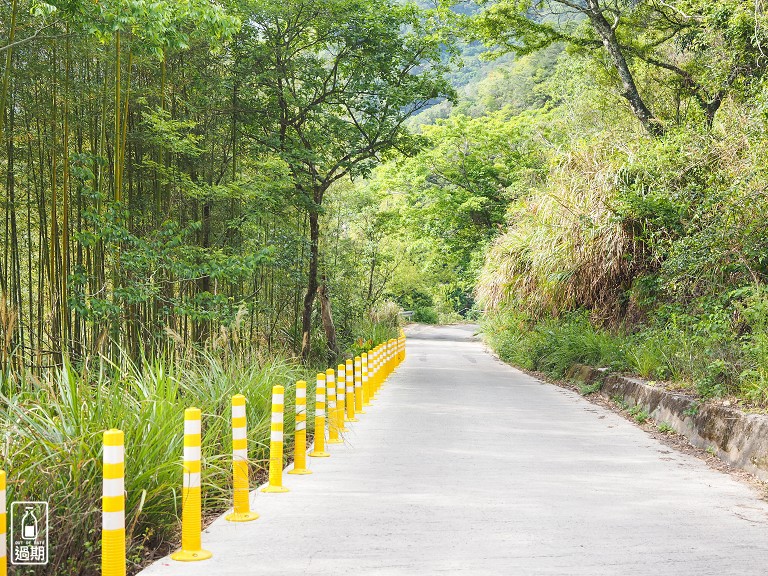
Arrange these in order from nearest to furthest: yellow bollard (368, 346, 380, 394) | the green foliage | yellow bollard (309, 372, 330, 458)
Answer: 1. yellow bollard (309, 372, 330, 458)
2. yellow bollard (368, 346, 380, 394)
3. the green foliage

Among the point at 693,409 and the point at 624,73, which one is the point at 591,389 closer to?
the point at 693,409

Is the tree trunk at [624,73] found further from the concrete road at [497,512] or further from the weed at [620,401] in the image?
the concrete road at [497,512]

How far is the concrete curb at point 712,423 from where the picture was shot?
7996 millimetres

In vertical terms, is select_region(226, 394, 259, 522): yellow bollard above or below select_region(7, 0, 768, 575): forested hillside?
below

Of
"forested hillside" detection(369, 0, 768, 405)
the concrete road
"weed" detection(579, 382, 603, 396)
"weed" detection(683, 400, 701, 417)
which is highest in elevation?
"forested hillside" detection(369, 0, 768, 405)

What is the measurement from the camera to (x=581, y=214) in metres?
17.2

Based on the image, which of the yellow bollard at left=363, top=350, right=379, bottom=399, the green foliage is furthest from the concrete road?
the green foliage

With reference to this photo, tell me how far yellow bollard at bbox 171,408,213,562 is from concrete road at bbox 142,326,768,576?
0.14 m

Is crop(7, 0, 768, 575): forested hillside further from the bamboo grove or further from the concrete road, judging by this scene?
the concrete road

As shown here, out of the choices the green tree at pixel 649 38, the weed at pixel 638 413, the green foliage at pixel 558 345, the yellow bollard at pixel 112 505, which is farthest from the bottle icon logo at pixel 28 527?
the green tree at pixel 649 38

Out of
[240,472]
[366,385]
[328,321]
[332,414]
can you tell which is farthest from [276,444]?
[328,321]

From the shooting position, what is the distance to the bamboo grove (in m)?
10.2

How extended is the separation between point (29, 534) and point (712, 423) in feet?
25.1

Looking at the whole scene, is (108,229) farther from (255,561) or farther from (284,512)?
(255,561)
